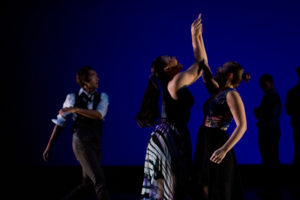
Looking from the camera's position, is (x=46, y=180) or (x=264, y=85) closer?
(x=264, y=85)

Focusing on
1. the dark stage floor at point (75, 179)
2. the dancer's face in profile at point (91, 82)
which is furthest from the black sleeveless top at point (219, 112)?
the dark stage floor at point (75, 179)

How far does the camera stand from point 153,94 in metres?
1.93

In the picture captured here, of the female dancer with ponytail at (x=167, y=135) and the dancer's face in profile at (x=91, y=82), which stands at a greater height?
the dancer's face in profile at (x=91, y=82)

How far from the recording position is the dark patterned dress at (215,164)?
1.90 m

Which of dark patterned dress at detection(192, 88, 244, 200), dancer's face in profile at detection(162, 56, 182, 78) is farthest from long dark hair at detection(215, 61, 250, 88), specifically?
dancer's face in profile at detection(162, 56, 182, 78)

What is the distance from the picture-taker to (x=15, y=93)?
16.8ft

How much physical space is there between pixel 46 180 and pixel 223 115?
376 cm

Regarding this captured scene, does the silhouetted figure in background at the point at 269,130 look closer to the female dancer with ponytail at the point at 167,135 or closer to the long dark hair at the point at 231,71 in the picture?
the long dark hair at the point at 231,71

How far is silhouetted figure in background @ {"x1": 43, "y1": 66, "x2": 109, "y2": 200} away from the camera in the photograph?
2.47m

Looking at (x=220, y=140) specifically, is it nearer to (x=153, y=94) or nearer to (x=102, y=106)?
(x=153, y=94)

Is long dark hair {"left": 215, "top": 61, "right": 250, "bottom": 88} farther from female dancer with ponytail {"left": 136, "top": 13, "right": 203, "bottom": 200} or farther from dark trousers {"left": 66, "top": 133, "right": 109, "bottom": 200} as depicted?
dark trousers {"left": 66, "top": 133, "right": 109, "bottom": 200}

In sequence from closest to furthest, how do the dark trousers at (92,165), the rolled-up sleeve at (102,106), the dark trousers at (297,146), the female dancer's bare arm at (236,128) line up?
the female dancer's bare arm at (236,128)
the dark trousers at (92,165)
the rolled-up sleeve at (102,106)
the dark trousers at (297,146)

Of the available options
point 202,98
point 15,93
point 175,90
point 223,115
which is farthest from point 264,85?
point 15,93

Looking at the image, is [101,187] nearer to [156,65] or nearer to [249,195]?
[156,65]
